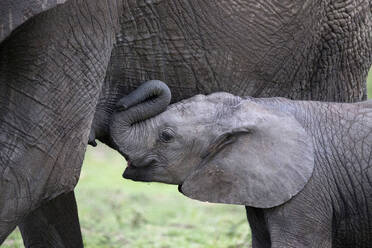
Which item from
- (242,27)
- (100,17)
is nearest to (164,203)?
(242,27)

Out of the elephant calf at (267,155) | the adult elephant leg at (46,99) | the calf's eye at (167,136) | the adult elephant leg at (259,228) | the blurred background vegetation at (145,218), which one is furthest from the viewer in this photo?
the blurred background vegetation at (145,218)

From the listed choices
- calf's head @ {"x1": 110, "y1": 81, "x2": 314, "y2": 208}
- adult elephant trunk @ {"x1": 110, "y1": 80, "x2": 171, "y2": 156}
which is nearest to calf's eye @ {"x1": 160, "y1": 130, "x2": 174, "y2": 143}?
calf's head @ {"x1": 110, "y1": 81, "x2": 314, "y2": 208}

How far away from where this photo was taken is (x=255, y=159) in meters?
4.41

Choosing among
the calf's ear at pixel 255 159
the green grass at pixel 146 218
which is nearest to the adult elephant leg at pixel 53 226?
the green grass at pixel 146 218

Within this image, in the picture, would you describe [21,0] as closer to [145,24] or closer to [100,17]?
[100,17]

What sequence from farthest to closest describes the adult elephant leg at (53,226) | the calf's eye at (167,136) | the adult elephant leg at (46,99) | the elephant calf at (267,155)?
the adult elephant leg at (53,226) → the calf's eye at (167,136) → the elephant calf at (267,155) → the adult elephant leg at (46,99)

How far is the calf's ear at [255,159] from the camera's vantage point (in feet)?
14.3

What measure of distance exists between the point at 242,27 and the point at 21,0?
1.39 meters

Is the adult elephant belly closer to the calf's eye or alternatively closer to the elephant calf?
the elephant calf

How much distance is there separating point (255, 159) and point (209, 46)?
25.4 inches

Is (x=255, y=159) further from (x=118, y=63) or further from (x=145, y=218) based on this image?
(x=145, y=218)

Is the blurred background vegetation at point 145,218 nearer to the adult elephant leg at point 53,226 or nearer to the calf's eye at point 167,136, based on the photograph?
the adult elephant leg at point 53,226

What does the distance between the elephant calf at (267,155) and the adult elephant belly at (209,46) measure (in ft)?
0.63

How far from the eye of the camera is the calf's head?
4383 millimetres
